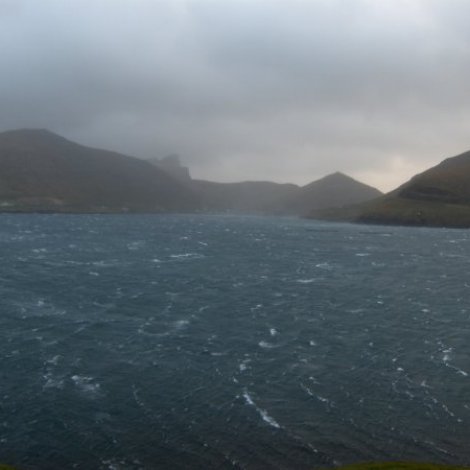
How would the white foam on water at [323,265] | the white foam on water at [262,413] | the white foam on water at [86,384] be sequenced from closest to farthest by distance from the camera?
1. the white foam on water at [262,413]
2. the white foam on water at [86,384]
3. the white foam on water at [323,265]

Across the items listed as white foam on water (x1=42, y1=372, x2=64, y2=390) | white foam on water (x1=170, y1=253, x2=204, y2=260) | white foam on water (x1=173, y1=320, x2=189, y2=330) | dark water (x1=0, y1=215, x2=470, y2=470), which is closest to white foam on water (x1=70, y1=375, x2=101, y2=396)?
dark water (x1=0, y1=215, x2=470, y2=470)

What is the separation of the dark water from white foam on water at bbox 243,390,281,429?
170 mm

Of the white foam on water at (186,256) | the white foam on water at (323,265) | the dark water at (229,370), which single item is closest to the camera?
the dark water at (229,370)

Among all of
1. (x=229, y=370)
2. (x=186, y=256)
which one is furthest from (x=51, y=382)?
(x=186, y=256)

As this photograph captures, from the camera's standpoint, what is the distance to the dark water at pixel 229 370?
43.2m

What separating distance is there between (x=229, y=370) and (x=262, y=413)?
34.8 ft

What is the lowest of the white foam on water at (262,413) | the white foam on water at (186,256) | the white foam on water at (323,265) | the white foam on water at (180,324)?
the white foam on water at (262,413)

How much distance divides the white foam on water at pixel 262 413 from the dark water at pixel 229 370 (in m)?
0.17

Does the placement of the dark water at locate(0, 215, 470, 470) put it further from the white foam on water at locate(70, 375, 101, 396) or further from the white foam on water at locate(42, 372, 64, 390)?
the white foam on water at locate(42, 372, 64, 390)

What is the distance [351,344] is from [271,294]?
30688 millimetres

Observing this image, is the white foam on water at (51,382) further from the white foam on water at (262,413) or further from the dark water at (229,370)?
the white foam on water at (262,413)

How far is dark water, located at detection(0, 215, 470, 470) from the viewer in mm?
43219

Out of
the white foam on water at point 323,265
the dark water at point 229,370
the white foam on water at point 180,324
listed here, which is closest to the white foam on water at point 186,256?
the dark water at point 229,370

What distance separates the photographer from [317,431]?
45.8 m
